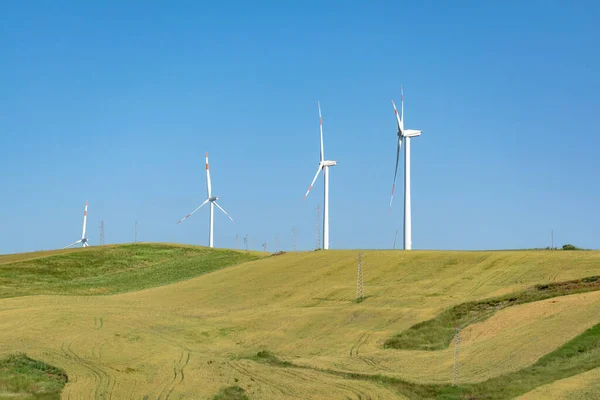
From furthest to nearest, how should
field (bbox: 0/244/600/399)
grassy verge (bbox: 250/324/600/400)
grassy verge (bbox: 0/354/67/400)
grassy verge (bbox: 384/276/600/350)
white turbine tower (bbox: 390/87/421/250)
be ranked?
white turbine tower (bbox: 390/87/421/250)
grassy verge (bbox: 384/276/600/350)
field (bbox: 0/244/600/399)
grassy verge (bbox: 0/354/67/400)
grassy verge (bbox: 250/324/600/400)

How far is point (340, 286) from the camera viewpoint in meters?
51.8

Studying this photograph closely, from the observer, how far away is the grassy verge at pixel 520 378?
24500 mm

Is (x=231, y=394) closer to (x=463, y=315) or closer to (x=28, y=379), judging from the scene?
(x=28, y=379)

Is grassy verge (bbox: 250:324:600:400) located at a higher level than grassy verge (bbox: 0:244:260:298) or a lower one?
lower

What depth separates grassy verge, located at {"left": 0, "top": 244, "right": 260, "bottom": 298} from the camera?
2766 inches

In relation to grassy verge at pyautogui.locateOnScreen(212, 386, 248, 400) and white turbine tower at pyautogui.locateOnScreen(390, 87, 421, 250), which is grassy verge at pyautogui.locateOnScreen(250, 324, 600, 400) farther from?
white turbine tower at pyautogui.locateOnScreen(390, 87, 421, 250)

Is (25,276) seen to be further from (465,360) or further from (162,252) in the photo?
(465,360)

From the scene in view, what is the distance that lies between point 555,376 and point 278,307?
952 inches

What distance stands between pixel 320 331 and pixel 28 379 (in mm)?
15234

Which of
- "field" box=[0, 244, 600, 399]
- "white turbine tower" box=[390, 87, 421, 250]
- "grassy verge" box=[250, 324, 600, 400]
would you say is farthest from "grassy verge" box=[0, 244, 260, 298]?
"grassy verge" box=[250, 324, 600, 400]

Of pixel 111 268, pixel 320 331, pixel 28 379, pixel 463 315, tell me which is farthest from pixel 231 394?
pixel 111 268

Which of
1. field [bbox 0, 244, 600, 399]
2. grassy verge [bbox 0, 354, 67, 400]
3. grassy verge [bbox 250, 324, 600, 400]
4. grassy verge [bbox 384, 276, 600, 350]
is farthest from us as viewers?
grassy verge [bbox 384, 276, 600, 350]

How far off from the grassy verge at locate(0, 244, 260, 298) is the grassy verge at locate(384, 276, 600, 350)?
3754cm

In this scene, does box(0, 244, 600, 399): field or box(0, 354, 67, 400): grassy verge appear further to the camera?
box(0, 244, 600, 399): field
